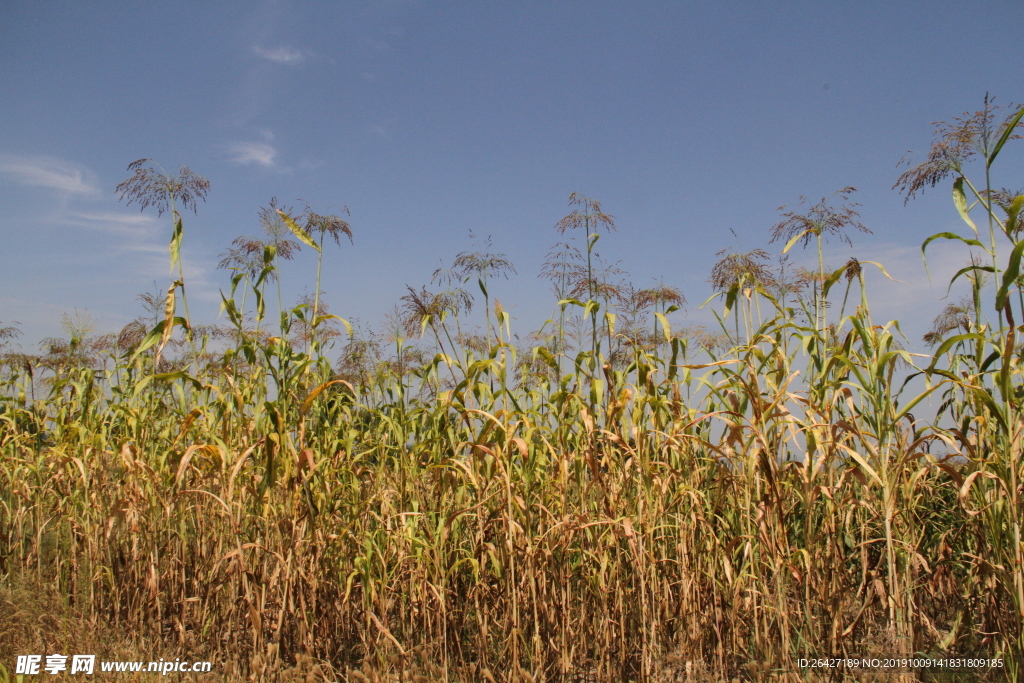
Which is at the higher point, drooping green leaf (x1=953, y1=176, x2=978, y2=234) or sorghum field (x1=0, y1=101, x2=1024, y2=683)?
drooping green leaf (x1=953, y1=176, x2=978, y2=234)

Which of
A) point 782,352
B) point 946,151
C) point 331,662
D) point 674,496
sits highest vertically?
point 946,151

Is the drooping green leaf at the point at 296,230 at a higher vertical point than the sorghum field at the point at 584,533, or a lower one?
higher

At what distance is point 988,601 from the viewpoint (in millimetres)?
1889

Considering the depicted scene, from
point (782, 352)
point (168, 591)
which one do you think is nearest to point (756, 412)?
point (782, 352)

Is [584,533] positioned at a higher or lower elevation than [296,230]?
lower

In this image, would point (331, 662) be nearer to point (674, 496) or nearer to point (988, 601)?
point (674, 496)

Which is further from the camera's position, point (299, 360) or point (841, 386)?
point (299, 360)

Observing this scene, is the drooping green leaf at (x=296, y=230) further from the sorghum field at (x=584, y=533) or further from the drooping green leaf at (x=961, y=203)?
the drooping green leaf at (x=961, y=203)

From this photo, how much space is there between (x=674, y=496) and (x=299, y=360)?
1510mm

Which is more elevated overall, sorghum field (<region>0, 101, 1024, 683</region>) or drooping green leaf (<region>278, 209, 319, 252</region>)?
drooping green leaf (<region>278, 209, 319, 252</region>)

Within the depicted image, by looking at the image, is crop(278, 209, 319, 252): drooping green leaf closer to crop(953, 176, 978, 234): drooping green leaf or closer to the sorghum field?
the sorghum field

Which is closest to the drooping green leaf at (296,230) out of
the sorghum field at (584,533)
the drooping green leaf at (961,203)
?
the sorghum field at (584,533)

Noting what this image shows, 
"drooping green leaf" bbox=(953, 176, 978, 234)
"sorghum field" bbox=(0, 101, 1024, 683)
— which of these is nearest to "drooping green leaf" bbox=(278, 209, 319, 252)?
"sorghum field" bbox=(0, 101, 1024, 683)

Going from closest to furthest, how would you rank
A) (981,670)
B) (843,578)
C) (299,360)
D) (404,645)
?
(981,670), (843,578), (404,645), (299,360)
